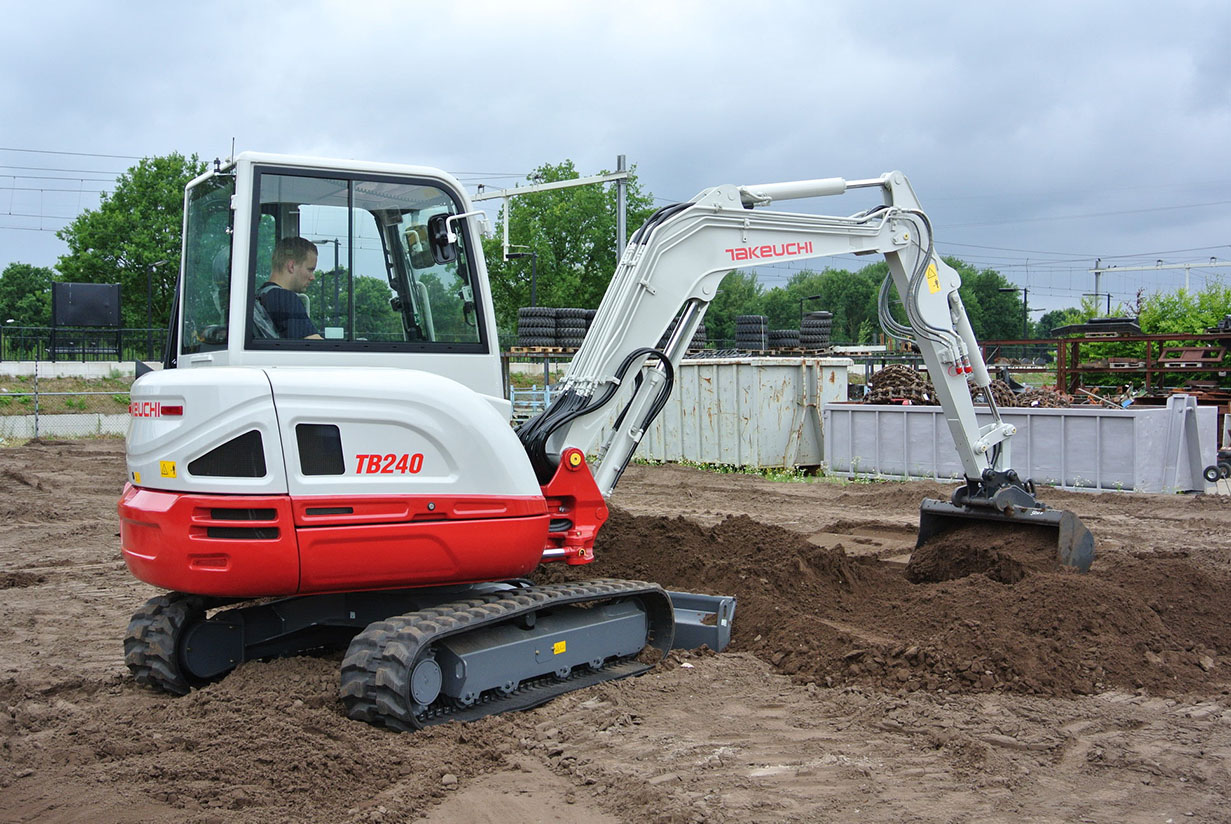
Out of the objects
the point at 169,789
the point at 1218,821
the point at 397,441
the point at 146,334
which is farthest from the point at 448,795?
the point at 146,334

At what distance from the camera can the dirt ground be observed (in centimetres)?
453

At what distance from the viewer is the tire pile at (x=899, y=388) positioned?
18609 mm

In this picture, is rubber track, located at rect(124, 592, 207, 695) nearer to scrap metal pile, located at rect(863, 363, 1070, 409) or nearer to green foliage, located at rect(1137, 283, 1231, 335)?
scrap metal pile, located at rect(863, 363, 1070, 409)

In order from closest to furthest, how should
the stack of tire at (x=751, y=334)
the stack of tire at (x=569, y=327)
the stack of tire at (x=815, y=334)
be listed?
the stack of tire at (x=569, y=327) → the stack of tire at (x=751, y=334) → the stack of tire at (x=815, y=334)

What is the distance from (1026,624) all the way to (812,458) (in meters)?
11.6

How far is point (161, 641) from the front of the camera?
5816 mm

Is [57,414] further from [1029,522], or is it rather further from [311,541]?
[1029,522]

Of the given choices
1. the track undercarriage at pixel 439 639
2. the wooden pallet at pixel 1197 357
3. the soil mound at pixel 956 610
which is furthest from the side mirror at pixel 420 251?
the wooden pallet at pixel 1197 357

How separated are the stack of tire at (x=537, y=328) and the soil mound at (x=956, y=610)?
13904mm

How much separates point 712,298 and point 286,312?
282 cm

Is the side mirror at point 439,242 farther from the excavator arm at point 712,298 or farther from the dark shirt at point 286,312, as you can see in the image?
the excavator arm at point 712,298

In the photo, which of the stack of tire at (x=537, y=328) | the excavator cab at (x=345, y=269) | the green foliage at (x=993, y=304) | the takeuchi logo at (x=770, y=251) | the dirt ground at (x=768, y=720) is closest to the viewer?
the dirt ground at (x=768, y=720)

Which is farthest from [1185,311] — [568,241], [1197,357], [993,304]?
[993,304]

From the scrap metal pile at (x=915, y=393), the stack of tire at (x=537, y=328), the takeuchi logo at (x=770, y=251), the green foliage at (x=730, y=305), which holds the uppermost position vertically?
the green foliage at (x=730, y=305)
